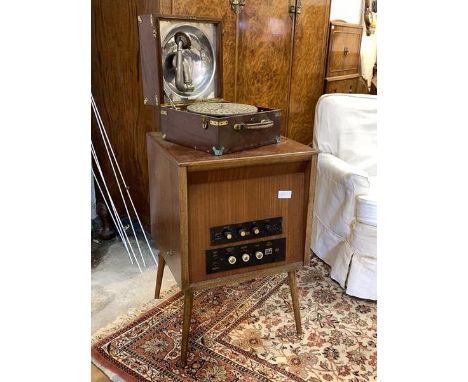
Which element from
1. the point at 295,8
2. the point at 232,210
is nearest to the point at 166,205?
the point at 232,210

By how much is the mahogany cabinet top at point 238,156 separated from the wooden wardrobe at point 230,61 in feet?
2.29

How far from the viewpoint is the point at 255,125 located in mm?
1302

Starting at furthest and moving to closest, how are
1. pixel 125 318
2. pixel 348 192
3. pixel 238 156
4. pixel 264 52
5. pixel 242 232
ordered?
pixel 264 52
pixel 348 192
pixel 125 318
pixel 242 232
pixel 238 156

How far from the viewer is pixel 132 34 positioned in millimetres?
1936

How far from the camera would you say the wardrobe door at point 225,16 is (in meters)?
1.75

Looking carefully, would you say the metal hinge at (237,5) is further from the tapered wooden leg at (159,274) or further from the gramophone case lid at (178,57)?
the tapered wooden leg at (159,274)

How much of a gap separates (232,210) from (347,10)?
1.94 m

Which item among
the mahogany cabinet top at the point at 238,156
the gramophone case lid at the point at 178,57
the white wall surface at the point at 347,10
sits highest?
the white wall surface at the point at 347,10

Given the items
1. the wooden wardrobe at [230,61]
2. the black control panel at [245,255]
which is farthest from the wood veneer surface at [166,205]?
the wooden wardrobe at [230,61]

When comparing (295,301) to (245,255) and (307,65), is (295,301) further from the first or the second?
(307,65)

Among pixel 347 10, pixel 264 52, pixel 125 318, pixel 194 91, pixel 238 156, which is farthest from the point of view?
pixel 347 10

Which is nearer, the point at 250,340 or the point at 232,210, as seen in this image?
the point at 232,210
